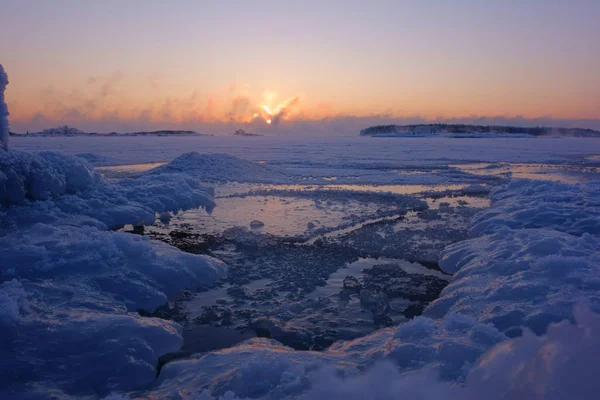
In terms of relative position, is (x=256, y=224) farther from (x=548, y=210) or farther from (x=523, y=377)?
(x=523, y=377)

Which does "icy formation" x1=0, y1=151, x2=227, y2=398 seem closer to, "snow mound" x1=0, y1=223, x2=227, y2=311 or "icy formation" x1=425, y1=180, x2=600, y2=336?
"snow mound" x1=0, y1=223, x2=227, y2=311

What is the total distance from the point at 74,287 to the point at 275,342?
275cm

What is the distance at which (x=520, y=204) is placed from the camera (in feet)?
32.9

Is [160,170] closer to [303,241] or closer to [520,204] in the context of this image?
[303,241]

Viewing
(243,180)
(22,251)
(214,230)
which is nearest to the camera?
(22,251)

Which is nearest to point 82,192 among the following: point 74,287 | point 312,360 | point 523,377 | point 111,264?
point 111,264

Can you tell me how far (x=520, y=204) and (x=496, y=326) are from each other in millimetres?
7261

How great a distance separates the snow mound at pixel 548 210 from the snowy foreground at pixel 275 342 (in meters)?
0.08

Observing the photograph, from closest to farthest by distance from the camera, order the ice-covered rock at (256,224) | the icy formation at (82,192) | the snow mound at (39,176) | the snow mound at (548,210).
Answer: the snow mound at (548,210) < the snow mound at (39,176) < the icy formation at (82,192) < the ice-covered rock at (256,224)

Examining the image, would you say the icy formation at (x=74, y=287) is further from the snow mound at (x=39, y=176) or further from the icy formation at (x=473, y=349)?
→ the icy formation at (x=473, y=349)

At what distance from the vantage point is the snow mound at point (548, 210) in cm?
788

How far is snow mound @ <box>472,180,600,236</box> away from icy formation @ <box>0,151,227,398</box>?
20.0 ft

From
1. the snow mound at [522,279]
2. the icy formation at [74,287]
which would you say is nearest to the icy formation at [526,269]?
the snow mound at [522,279]

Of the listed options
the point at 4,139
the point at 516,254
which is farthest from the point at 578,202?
the point at 4,139
